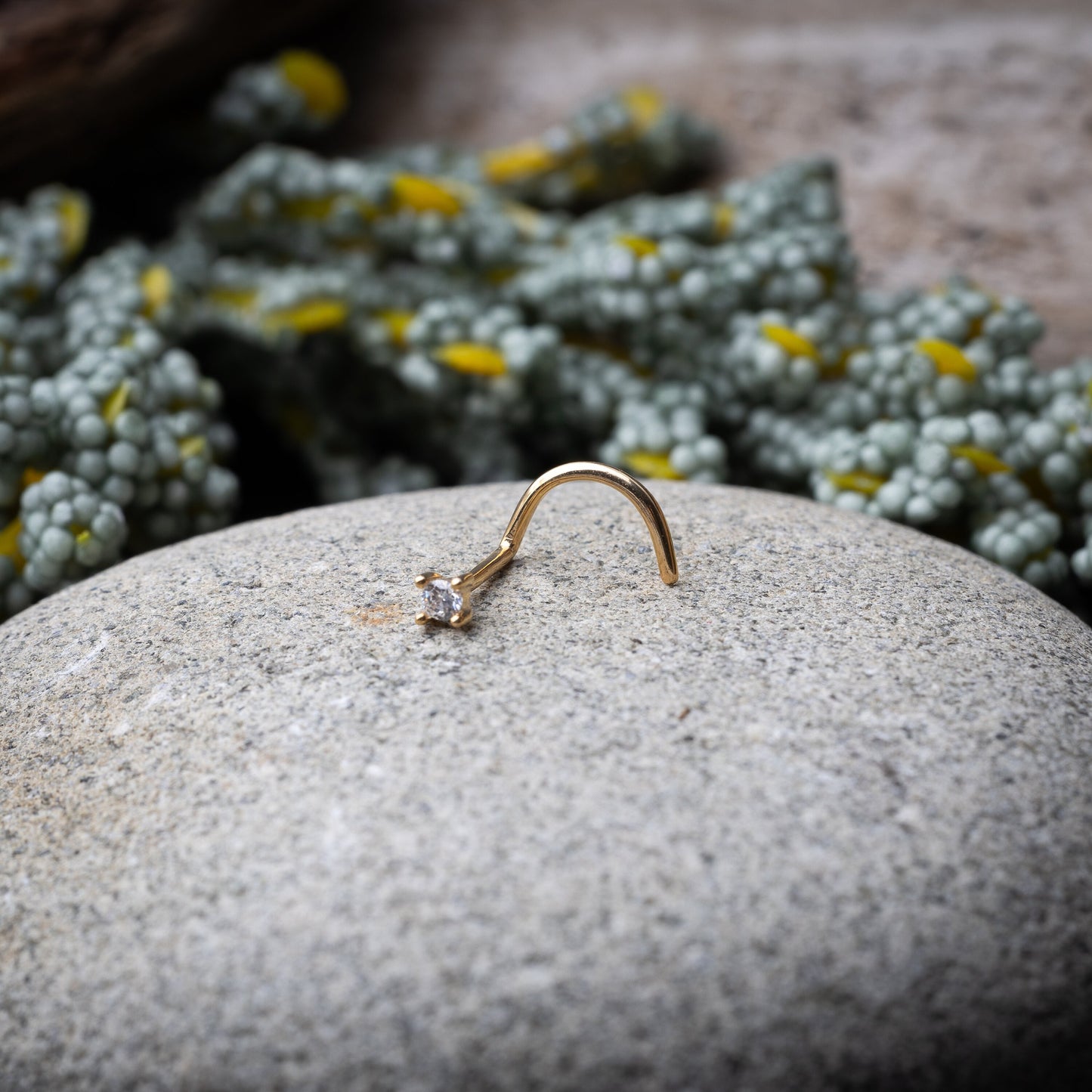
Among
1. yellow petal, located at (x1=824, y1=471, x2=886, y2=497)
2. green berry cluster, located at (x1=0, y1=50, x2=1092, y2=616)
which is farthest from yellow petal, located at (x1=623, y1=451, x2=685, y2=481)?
yellow petal, located at (x1=824, y1=471, x2=886, y2=497)

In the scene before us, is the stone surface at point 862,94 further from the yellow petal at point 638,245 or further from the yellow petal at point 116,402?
the yellow petal at point 116,402

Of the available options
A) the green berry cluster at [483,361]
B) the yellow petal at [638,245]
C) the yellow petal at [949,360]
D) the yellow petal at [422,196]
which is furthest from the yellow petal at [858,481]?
the yellow petal at [422,196]

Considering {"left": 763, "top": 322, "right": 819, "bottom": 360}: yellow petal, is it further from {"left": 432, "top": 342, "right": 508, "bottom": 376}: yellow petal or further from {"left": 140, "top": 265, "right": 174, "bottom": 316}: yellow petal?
{"left": 140, "top": 265, "right": 174, "bottom": 316}: yellow petal

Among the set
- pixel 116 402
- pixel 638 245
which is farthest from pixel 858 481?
pixel 116 402

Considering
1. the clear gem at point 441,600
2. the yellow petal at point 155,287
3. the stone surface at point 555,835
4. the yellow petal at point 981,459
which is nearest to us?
the stone surface at point 555,835

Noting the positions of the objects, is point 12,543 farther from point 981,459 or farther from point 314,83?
point 981,459

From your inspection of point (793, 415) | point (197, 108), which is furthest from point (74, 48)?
point (793, 415)
